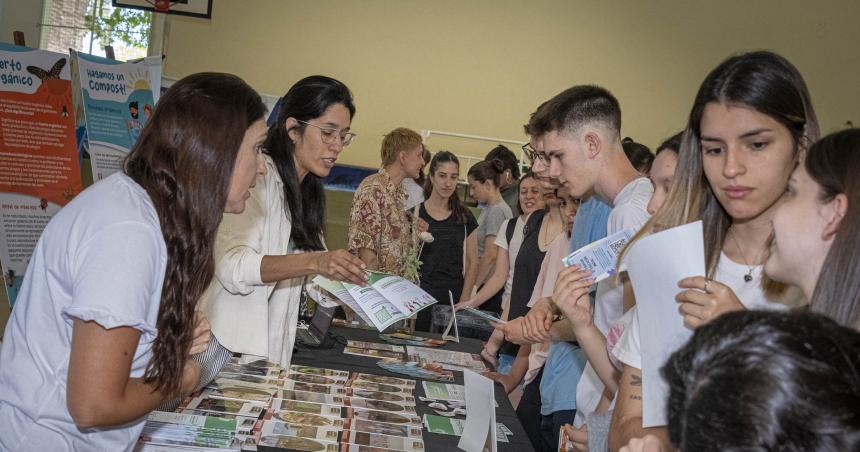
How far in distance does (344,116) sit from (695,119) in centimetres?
148

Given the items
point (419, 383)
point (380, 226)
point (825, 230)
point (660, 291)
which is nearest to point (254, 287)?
point (419, 383)

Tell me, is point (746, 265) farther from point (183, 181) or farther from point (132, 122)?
point (132, 122)

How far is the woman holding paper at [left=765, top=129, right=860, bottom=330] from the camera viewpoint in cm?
96

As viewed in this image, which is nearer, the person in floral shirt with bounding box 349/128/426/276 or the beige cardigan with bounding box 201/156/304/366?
the beige cardigan with bounding box 201/156/304/366

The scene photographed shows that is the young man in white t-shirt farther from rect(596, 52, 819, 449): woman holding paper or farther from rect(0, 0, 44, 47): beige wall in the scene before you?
rect(0, 0, 44, 47): beige wall

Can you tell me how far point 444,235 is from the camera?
17.0 feet

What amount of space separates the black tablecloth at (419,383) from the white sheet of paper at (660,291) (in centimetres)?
76

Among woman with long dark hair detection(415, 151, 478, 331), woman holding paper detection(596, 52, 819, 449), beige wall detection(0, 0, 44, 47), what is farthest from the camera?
beige wall detection(0, 0, 44, 47)

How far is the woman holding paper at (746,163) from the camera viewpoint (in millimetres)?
1376

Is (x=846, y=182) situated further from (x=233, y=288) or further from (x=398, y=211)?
(x=398, y=211)

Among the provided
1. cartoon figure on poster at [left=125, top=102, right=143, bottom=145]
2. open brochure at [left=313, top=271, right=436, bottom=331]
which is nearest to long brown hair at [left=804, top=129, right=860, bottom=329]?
open brochure at [left=313, top=271, right=436, bottom=331]

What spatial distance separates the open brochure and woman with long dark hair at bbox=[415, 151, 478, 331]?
2.59 metres

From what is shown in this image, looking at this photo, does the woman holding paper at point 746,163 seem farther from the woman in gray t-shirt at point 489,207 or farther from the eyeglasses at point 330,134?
the woman in gray t-shirt at point 489,207

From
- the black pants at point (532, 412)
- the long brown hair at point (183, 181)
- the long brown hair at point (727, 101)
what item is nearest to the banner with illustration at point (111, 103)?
the black pants at point (532, 412)
